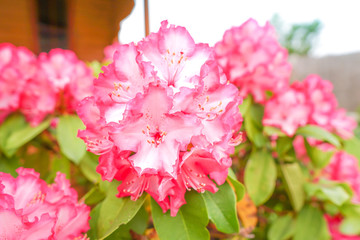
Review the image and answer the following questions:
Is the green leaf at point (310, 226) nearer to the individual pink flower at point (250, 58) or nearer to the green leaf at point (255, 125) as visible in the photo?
the green leaf at point (255, 125)

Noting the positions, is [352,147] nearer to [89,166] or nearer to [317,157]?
[317,157]

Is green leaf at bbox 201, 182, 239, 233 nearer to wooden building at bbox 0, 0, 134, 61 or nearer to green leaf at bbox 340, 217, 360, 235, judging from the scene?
green leaf at bbox 340, 217, 360, 235

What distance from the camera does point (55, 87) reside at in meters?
0.95

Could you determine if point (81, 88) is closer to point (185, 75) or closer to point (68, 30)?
point (185, 75)

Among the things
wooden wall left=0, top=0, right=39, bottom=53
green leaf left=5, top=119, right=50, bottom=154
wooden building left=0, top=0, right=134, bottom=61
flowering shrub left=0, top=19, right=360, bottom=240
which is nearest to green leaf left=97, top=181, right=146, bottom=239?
flowering shrub left=0, top=19, right=360, bottom=240

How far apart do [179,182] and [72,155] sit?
0.44 meters

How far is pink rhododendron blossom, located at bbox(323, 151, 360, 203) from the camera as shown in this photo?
4.00ft

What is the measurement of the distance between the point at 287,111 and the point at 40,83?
717 millimetres

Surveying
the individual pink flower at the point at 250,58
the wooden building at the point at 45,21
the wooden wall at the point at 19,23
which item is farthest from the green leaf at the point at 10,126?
the wooden wall at the point at 19,23

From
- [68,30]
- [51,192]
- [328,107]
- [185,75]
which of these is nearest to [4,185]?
[51,192]

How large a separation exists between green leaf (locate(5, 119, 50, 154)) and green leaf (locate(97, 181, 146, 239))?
0.39 meters

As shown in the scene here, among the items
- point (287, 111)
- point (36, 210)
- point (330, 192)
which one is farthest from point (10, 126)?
point (330, 192)

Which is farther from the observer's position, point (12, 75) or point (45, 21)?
point (45, 21)

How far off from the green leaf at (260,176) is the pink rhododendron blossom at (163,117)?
0.38m
